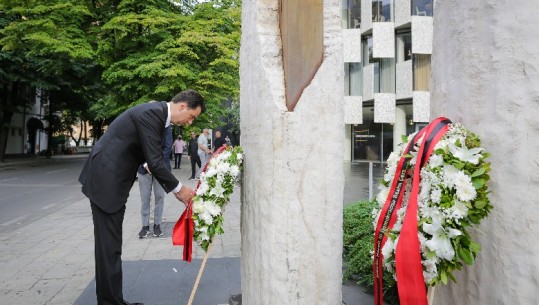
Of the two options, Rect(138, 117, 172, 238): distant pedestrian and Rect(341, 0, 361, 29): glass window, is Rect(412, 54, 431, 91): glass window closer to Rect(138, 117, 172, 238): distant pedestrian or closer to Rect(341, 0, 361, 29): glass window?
Rect(341, 0, 361, 29): glass window

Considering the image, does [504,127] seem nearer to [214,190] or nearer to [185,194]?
[214,190]

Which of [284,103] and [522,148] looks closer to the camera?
[522,148]

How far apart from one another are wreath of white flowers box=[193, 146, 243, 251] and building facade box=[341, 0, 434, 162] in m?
19.7

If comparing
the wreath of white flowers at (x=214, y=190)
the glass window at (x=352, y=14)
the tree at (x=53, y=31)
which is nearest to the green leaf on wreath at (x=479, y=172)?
the wreath of white flowers at (x=214, y=190)

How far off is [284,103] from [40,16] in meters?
17.6

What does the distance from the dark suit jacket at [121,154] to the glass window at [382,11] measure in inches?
877

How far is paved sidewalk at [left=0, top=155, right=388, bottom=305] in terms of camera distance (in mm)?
3994

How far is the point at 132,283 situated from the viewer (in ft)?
14.2

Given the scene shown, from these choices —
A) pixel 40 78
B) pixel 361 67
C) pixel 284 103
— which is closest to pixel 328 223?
pixel 284 103

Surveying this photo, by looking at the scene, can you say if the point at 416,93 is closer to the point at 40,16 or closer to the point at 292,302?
the point at 40,16

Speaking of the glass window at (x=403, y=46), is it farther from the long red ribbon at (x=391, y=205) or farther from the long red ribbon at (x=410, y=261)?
the long red ribbon at (x=410, y=261)

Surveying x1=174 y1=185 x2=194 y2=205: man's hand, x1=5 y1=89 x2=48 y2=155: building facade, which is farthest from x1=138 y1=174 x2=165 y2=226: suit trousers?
x1=5 y1=89 x2=48 y2=155: building facade

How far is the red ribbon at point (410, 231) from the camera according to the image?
1.77m

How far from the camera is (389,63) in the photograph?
932 inches
